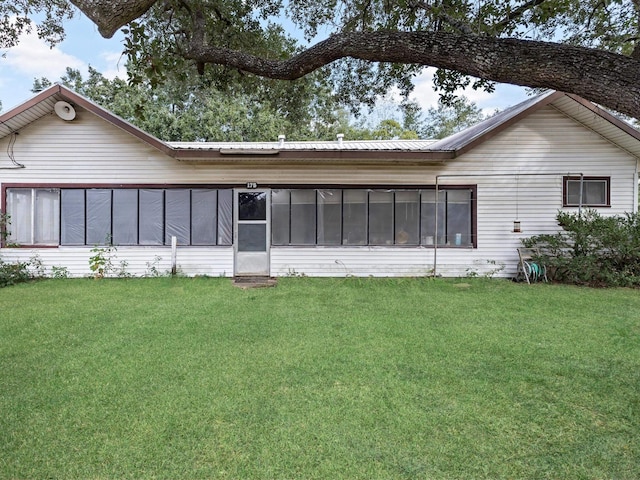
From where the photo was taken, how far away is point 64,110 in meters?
8.17

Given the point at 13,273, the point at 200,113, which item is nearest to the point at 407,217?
the point at 13,273

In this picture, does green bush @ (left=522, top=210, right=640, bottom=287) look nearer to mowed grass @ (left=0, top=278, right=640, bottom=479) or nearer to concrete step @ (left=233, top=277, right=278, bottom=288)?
mowed grass @ (left=0, top=278, right=640, bottom=479)

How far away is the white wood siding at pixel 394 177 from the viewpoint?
28.1ft

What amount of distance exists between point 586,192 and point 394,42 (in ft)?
27.0

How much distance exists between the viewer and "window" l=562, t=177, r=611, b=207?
28.8 ft

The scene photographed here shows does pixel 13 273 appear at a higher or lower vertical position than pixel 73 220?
lower

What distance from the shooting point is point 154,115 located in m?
18.4

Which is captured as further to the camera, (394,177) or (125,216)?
(394,177)

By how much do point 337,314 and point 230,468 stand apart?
3587mm

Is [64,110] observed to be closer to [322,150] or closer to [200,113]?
[322,150]

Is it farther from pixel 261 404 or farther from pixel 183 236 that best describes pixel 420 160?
pixel 261 404

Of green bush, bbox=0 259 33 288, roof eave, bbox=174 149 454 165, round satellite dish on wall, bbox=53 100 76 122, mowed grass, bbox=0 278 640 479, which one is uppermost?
round satellite dish on wall, bbox=53 100 76 122

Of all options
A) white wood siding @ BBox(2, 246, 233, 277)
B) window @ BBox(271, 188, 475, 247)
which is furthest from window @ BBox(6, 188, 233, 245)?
window @ BBox(271, 188, 475, 247)

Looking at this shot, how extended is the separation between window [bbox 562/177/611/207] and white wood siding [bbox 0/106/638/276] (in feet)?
0.52
